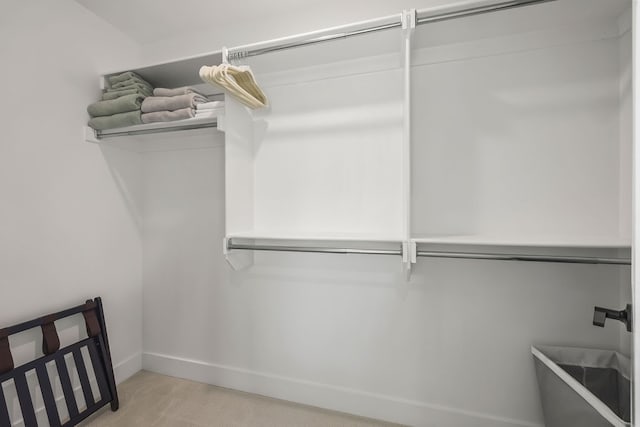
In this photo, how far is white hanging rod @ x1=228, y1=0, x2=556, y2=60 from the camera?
3.95ft

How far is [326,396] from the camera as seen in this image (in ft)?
5.64

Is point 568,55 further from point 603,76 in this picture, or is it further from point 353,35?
point 353,35

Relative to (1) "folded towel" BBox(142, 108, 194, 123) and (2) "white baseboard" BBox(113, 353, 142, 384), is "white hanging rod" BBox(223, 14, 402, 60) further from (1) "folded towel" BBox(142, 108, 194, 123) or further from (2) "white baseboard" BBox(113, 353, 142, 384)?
(2) "white baseboard" BBox(113, 353, 142, 384)

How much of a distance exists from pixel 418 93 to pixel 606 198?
1017mm

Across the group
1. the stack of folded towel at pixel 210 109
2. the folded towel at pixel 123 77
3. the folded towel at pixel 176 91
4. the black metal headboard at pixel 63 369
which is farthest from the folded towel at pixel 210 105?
the black metal headboard at pixel 63 369

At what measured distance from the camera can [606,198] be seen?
4.37ft

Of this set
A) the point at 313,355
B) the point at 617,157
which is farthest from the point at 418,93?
the point at 313,355

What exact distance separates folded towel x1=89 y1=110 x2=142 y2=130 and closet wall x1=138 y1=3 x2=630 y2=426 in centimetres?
40

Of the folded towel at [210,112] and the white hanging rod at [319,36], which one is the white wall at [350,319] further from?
the white hanging rod at [319,36]

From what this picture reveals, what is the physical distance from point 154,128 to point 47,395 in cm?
150

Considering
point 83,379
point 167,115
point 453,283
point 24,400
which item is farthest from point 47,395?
point 453,283

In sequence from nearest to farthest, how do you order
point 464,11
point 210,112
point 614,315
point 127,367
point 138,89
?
point 614,315 < point 464,11 < point 210,112 < point 138,89 < point 127,367

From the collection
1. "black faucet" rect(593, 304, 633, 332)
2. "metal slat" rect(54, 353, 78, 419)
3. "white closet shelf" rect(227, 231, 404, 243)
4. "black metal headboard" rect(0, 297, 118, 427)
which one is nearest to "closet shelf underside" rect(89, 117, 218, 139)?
"white closet shelf" rect(227, 231, 404, 243)

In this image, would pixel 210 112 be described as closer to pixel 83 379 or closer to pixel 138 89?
pixel 138 89
